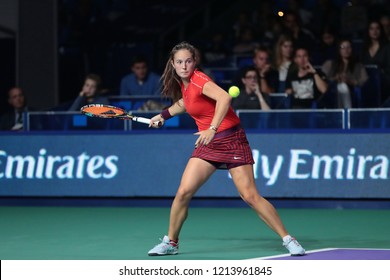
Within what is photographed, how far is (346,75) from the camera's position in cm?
1717

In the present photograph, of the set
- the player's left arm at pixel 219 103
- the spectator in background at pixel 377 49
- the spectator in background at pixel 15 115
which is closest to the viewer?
the player's left arm at pixel 219 103

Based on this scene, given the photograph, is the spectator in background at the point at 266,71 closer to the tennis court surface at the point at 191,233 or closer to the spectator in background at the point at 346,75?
the spectator in background at the point at 346,75

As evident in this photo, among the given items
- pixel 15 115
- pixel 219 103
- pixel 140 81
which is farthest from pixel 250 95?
pixel 219 103

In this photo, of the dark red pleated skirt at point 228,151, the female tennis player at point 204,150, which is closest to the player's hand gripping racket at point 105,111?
the female tennis player at point 204,150

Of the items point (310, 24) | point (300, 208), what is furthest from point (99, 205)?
Answer: point (310, 24)

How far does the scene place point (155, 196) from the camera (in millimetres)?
16484

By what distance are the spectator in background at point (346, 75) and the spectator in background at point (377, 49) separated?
2.08ft

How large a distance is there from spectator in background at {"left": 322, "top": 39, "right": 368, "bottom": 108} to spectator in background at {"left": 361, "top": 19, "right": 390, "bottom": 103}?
0.63 m

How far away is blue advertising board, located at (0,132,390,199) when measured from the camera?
1577 cm

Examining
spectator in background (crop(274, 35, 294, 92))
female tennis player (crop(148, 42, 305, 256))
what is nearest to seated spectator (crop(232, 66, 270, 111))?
spectator in background (crop(274, 35, 294, 92))

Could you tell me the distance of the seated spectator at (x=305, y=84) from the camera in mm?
16859

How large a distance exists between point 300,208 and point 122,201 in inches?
98.1

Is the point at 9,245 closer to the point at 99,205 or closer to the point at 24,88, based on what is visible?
the point at 99,205

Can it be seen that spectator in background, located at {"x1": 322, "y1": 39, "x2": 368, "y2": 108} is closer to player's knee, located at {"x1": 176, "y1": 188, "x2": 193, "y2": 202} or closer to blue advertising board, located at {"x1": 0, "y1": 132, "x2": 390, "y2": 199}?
blue advertising board, located at {"x1": 0, "y1": 132, "x2": 390, "y2": 199}
